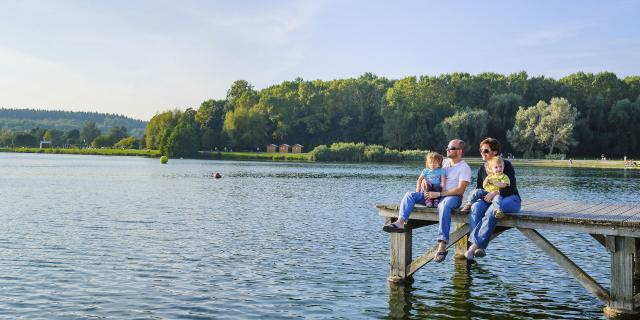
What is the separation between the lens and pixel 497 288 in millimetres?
15984

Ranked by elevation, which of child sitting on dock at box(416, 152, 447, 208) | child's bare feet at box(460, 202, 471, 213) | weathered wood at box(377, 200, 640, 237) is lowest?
weathered wood at box(377, 200, 640, 237)

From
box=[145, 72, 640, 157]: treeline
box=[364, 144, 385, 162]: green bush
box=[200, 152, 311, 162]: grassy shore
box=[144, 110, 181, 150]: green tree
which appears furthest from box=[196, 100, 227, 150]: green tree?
box=[364, 144, 385, 162]: green bush

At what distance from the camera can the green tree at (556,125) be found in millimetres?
122750

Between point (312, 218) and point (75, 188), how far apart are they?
90.0ft

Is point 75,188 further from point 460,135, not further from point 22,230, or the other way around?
point 460,135

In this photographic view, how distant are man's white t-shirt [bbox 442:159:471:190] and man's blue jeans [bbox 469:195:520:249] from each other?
29.3 inches

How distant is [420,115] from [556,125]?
30.0m

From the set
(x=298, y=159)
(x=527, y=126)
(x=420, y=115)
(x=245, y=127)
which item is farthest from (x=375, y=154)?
(x=245, y=127)

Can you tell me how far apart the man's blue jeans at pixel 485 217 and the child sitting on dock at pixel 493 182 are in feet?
0.48

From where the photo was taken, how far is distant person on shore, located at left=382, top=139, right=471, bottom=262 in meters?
13.7

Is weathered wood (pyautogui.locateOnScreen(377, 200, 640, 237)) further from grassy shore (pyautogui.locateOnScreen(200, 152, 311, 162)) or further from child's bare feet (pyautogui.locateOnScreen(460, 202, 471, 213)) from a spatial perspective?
grassy shore (pyautogui.locateOnScreen(200, 152, 311, 162))

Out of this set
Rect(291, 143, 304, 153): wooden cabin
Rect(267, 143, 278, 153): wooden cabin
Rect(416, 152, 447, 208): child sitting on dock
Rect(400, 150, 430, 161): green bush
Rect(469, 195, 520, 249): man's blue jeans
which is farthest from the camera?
Rect(267, 143, 278, 153): wooden cabin

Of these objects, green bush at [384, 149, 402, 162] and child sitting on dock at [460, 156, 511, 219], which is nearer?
child sitting on dock at [460, 156, 511, 219]

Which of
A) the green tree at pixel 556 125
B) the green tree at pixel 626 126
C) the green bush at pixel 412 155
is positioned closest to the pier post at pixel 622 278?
the green tree at pixel 556 125
